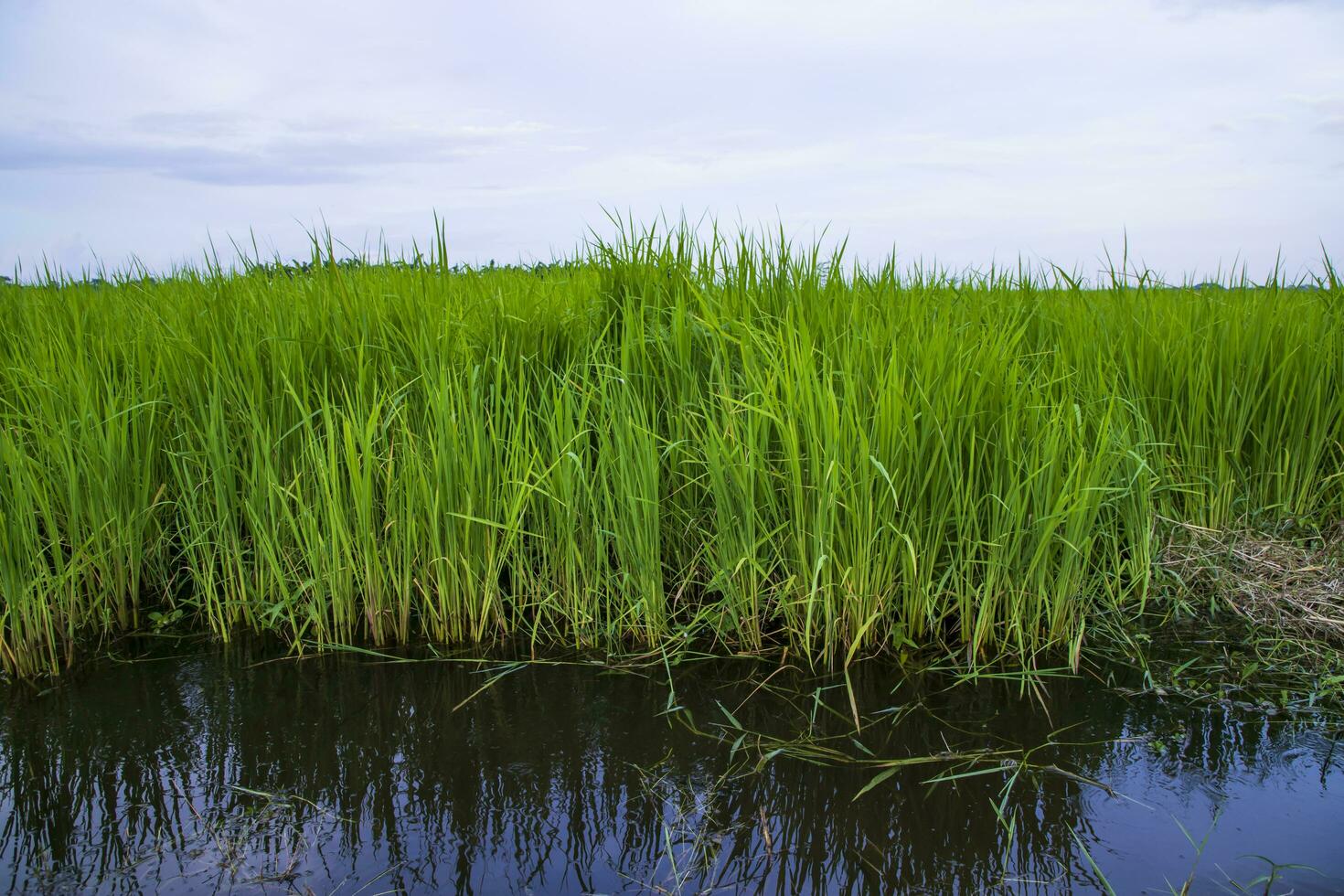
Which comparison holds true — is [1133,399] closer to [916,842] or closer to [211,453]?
[916,842]

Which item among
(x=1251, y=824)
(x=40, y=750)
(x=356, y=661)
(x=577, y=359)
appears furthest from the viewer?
(x=577, y=359)

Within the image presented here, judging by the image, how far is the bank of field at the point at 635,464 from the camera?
2.77 meters

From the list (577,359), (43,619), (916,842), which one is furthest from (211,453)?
(916,842)

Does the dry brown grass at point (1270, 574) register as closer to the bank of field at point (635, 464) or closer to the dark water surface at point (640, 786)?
the bank of field at point (635, 464)

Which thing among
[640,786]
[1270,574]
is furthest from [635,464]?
[1270,574]

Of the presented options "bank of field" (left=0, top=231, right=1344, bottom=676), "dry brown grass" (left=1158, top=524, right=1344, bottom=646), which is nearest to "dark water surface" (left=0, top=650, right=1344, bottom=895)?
"bank of field" (left=0, top=231, right=1344, bottom=676)

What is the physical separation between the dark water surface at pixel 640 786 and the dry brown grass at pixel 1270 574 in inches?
30.4

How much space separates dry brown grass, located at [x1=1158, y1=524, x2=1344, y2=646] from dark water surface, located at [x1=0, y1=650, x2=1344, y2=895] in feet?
2.54

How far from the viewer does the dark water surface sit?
75.9 inches

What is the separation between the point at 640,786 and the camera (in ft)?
7.14

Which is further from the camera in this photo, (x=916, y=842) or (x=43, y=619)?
(x=43, y=619)

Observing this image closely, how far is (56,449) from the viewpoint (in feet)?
10.0

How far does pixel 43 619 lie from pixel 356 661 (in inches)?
41.6

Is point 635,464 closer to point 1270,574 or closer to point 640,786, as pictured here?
point 640,786
